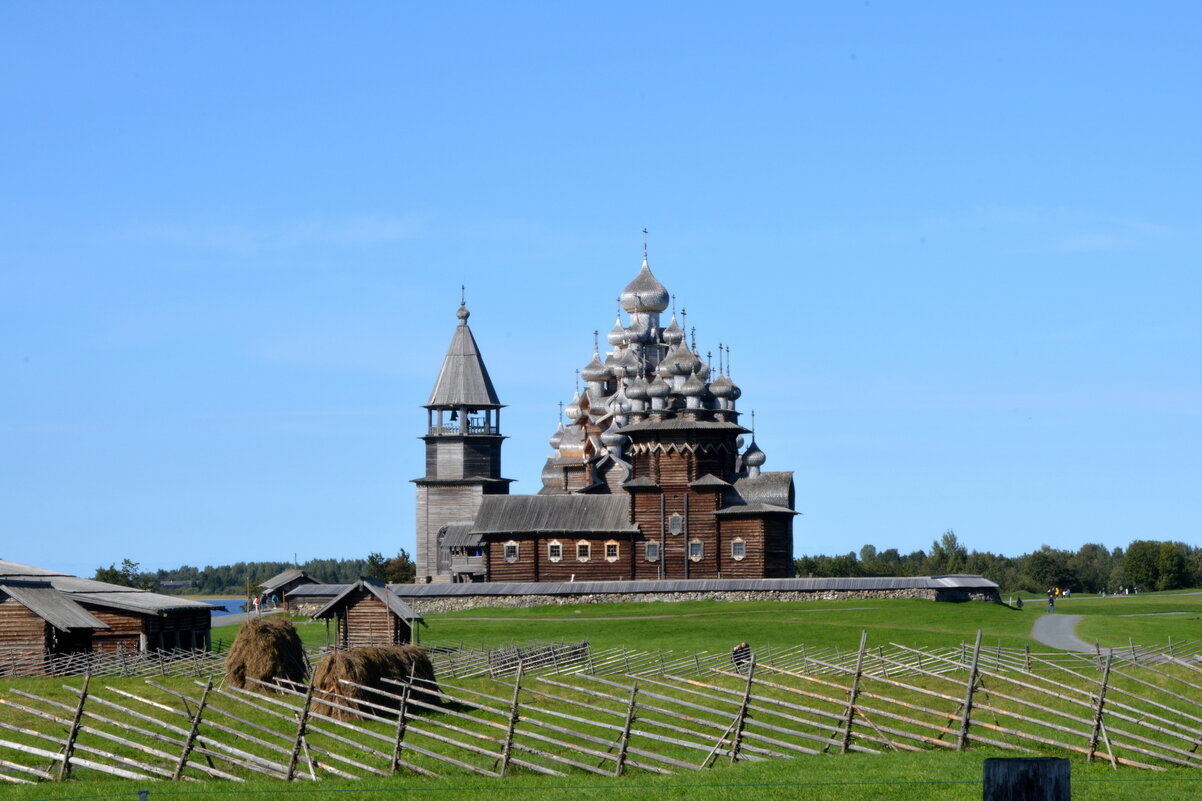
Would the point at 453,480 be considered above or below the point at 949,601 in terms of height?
above

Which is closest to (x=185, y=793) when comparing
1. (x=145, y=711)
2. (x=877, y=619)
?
(x=145, y=711)

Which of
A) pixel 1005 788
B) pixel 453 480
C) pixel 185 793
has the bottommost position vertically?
pixel 185 793

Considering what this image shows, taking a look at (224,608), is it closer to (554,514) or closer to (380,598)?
(554,514)

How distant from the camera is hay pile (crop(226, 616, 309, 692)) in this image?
33.6m

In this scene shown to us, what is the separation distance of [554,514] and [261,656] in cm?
4395

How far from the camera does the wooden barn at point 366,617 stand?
42.5 metres

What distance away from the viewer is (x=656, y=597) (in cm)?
6762

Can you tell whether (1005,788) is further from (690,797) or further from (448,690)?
(448,690)

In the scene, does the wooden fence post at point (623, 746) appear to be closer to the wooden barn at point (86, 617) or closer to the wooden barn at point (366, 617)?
the wooden barn at point (366, 617)

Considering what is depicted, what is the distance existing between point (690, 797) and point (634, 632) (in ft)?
109

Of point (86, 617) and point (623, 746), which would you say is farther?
point (86, 617)

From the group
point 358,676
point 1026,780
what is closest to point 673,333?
point 358,676

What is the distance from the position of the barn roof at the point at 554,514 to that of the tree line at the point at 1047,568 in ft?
74.3

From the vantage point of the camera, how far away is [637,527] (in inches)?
2972
